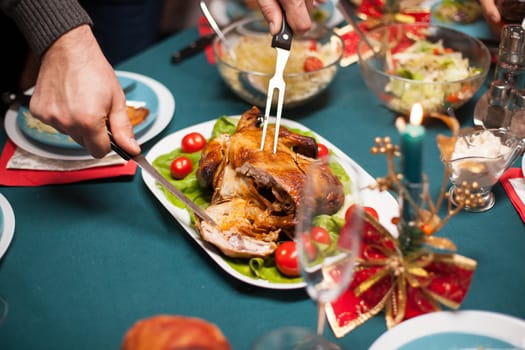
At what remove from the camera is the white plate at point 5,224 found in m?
1.67

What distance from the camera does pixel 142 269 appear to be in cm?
163

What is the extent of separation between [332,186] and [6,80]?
7.09 feet

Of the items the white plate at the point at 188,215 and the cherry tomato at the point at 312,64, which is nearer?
the white plate at the point at 188,215

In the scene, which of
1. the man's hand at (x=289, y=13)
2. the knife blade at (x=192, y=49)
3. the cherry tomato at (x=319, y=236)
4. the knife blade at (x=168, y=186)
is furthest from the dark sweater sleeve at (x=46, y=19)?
the cherry tomato at (x=319, y=236)

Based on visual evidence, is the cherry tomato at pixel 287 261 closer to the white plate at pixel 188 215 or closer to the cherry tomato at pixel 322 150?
the white plate at pixel 188 215

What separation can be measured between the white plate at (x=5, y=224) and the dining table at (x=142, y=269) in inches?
1.7

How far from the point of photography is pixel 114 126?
5.54 ft

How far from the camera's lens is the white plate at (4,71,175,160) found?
2.06 m

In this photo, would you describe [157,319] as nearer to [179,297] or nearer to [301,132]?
[179,297]

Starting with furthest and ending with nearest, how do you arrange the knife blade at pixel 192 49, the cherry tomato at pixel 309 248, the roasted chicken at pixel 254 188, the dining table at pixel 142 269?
the knife blade at pixel 192 49, the roasted chicken at pixel 254 188, the dining table at pixel 142 269, the cherry tomato at pixel 309 248

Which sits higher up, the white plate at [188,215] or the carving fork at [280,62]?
the carving fork at [280,62]

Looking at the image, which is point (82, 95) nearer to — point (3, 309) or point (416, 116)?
point (3, 309)

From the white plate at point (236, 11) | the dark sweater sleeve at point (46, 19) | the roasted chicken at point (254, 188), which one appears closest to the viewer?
the roasted chicken at point (254, 188)

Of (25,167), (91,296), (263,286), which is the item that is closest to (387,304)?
(263,286)
